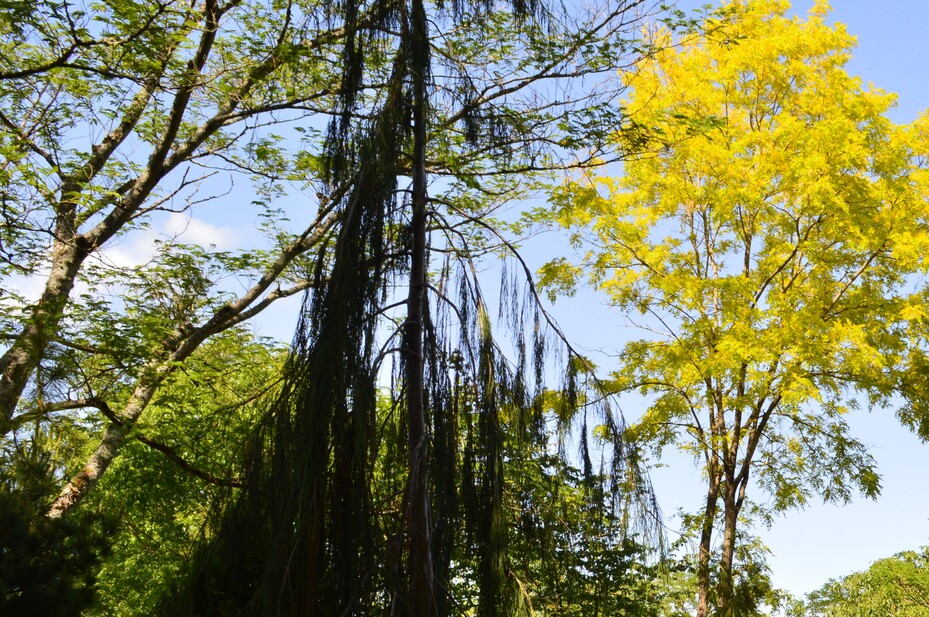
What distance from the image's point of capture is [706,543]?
9016mm

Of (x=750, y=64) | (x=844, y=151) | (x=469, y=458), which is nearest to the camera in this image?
(x=469, y=458)

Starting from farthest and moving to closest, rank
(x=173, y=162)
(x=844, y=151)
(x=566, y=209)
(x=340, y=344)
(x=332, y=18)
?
(x=844, y=151) → (x=566, y=209) → (x=173, y=162) → (x=332, y=18) → (x=340, y=344)

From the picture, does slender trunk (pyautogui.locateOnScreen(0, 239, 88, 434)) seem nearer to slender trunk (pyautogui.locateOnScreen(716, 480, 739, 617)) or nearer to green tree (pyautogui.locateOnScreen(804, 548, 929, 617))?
slender trunk (pyautogui.locateOnScreen(716, 480, 739, 617))

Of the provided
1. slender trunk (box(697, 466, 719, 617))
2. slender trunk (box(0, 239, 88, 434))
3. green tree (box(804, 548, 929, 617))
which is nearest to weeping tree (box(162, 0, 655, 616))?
slender trunk (box(0, 239, 88, 434))

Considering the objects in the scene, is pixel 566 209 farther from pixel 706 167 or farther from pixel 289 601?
pixel 289 601

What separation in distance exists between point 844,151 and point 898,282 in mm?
2066

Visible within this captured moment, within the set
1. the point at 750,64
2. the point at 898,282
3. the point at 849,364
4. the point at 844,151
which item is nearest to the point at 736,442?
the point at 849,364

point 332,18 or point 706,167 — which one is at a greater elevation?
point 706,167

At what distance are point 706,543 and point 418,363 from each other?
7.27 metres

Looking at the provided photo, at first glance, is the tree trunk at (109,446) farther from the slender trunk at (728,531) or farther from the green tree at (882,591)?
the green tree at (882,591)

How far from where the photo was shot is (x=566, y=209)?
7859 mm

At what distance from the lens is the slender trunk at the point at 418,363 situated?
2518mm

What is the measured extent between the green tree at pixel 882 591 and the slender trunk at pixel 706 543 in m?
8.70

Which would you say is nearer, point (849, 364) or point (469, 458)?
point (469, 458)
